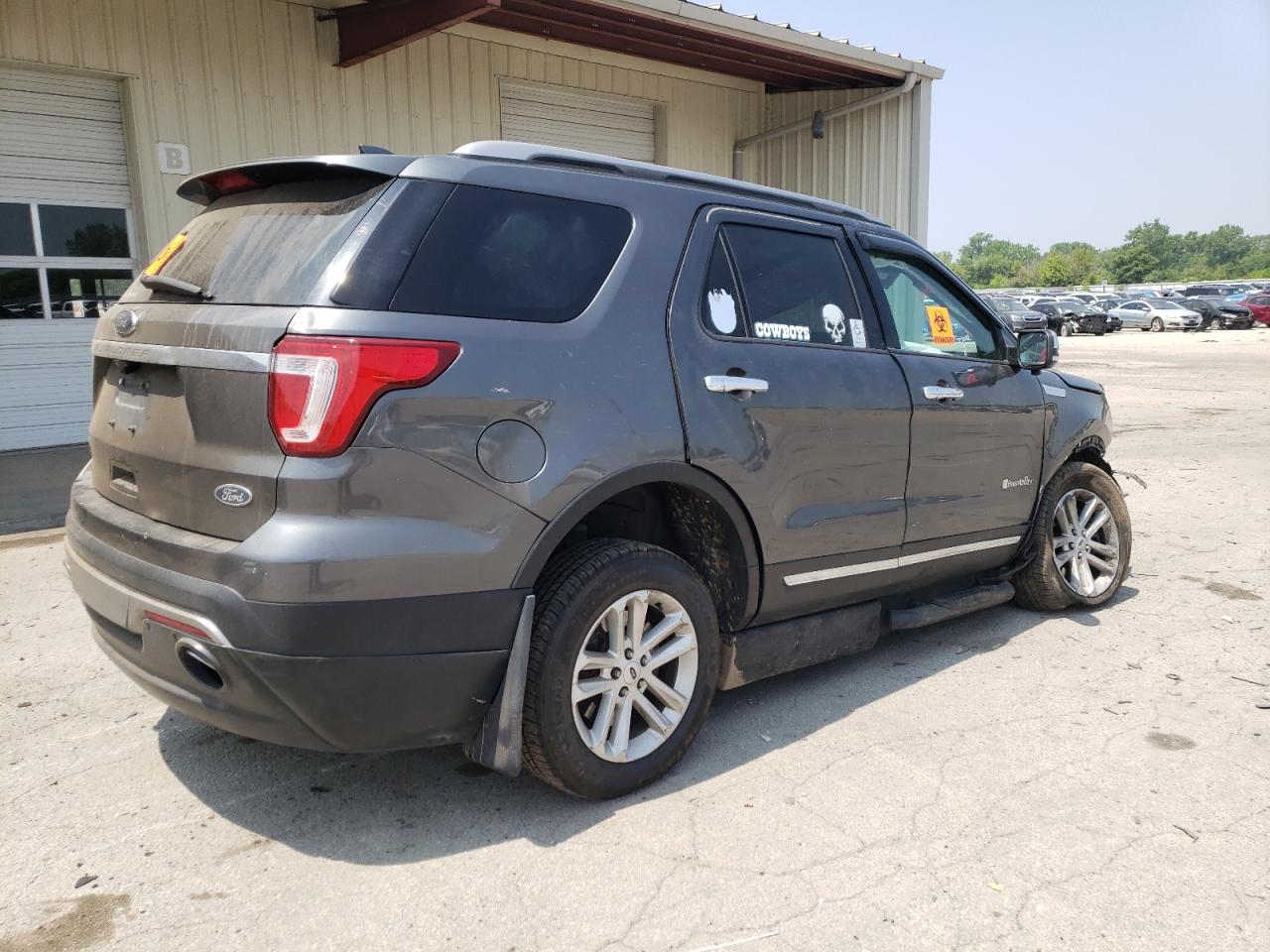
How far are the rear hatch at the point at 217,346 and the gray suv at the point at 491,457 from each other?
1 centimetres

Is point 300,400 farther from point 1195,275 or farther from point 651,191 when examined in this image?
point 1195,275

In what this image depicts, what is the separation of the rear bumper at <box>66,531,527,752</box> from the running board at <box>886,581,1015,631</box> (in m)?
2.02

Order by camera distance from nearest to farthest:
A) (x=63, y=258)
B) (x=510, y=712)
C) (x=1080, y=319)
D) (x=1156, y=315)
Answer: (x=510, y=712) < (x=63, y=258) < (x=1080, y=319) < (x=1156, y=315)

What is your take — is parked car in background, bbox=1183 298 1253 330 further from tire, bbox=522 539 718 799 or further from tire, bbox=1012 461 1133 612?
tire, bbox=522 539 718 799

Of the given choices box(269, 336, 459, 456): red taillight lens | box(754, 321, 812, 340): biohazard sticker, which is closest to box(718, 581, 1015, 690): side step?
box(754, 321, 812, 340): biohazard sticker

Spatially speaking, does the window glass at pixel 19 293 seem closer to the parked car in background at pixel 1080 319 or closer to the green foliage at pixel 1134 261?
the parked car in background at pixel 1080 319

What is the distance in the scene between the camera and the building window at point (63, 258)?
8.91m

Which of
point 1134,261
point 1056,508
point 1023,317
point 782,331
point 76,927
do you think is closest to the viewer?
point 76,927

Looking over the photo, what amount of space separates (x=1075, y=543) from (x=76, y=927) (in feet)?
14.8

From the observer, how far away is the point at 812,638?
3.71 metres

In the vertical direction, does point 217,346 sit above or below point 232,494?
above

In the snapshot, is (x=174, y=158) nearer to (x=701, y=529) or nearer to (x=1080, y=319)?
(x=701, y=529)

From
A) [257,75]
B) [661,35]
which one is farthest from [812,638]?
[661,35]

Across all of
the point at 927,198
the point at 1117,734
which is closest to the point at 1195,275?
the point at 927,198
